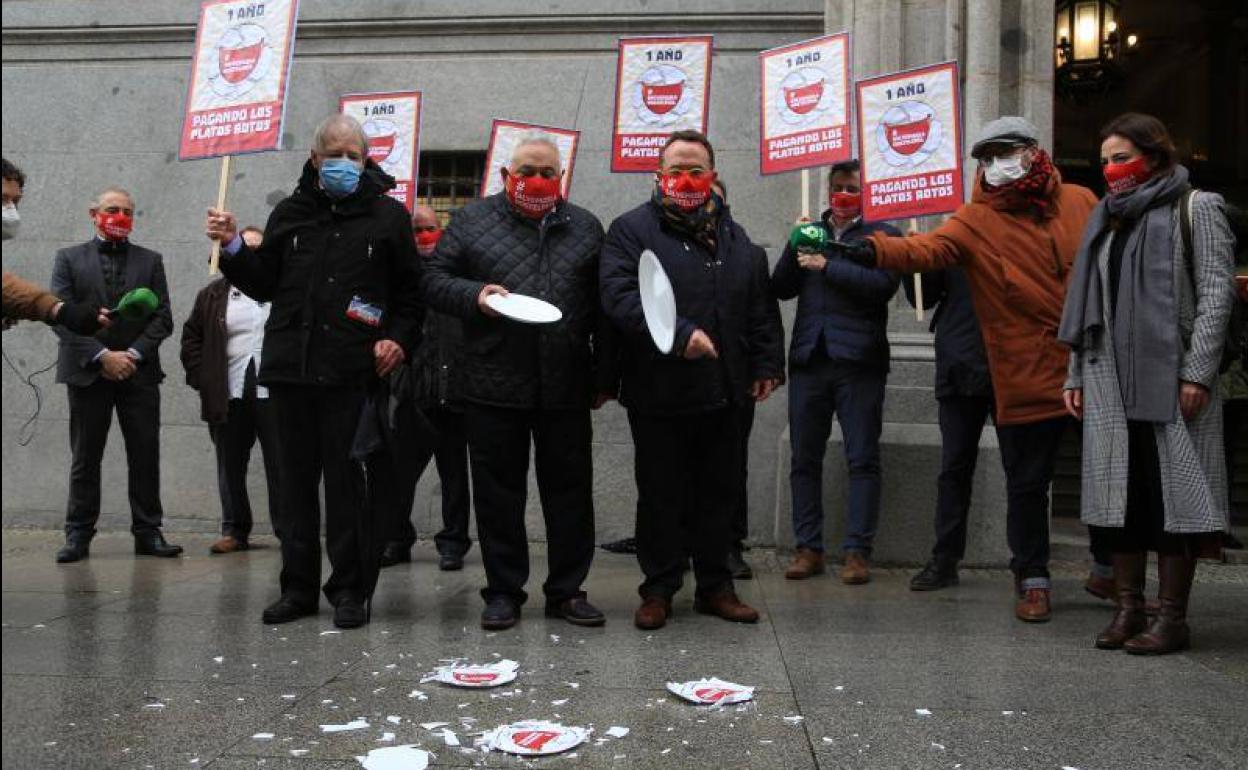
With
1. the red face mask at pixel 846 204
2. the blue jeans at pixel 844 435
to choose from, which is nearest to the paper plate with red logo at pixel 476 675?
the blue jeans at pixel 844 435

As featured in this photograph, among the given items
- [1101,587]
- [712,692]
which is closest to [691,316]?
[712,692]

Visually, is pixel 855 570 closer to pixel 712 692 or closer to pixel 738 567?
pixel 738 567

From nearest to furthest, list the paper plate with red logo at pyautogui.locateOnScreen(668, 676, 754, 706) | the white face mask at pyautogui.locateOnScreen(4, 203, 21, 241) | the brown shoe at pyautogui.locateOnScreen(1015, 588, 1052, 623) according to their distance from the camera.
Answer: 1. the paper plate with red logo at pyautogui.locateOnScreen(668, 676, 754, 706)
2. the white face mask at pyautogui.locateOnScreen(4, 203, 21, 241)
3. the brown shoe at pyautogui.locateOnScreen(1015, 588, 1052, 623)

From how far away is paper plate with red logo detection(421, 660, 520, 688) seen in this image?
386 centimetres

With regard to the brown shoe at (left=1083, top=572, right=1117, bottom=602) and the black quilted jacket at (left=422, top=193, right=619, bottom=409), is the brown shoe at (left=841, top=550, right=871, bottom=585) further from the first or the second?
the black quilted jacket at (left=422, top=193, right=619, bottom=409)

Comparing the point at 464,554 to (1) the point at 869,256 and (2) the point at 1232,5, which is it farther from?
(2) the point at 1232,5

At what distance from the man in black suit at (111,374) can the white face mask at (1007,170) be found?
468cm

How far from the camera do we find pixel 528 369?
4.91m

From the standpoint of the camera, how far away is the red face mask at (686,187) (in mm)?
5000

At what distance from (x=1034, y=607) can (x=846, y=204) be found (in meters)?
2.27

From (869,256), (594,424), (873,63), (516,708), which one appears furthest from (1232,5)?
(516,708)

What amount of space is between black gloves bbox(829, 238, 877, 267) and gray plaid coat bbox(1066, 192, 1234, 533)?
0.90 meters

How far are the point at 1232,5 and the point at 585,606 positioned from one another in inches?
405

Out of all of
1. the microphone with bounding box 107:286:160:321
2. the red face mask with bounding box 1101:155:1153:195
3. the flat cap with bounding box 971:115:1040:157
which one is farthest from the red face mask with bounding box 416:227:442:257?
the red face mask with bounding box 1101:155:1153:195
